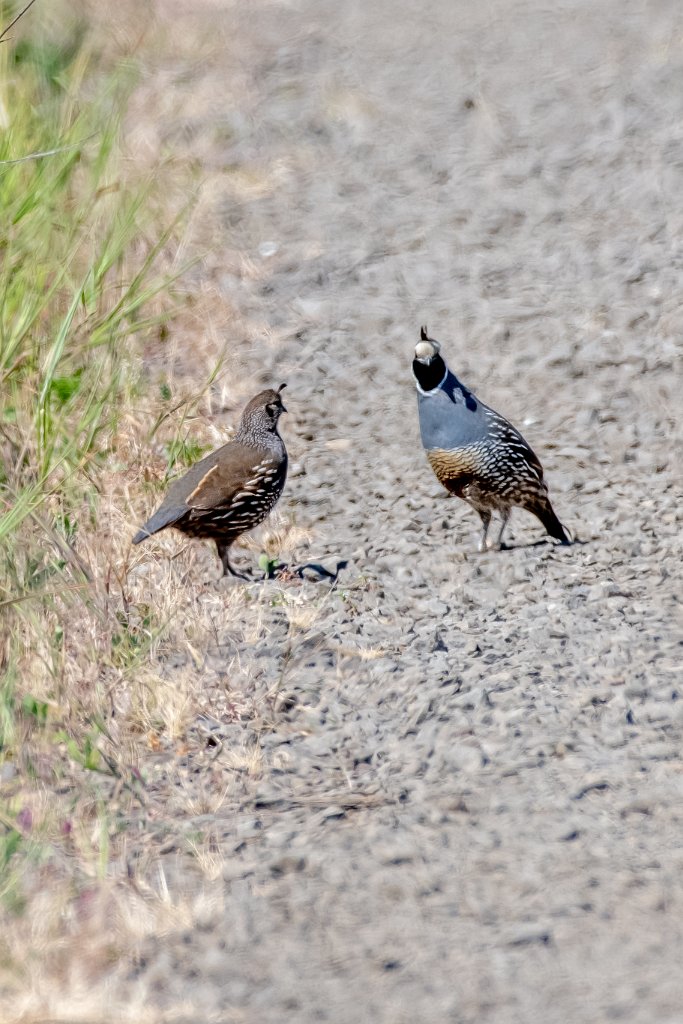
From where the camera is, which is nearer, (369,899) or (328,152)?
(369,899)

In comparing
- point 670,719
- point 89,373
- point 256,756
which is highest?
point 89,373

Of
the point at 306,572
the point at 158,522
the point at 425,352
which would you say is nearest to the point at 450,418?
the point at 425,352

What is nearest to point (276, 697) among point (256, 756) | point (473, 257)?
point (256, 756)

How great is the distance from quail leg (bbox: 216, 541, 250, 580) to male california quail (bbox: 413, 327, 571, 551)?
2.62 ft

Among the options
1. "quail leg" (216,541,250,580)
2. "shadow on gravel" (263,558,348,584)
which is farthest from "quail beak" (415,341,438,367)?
"quail leg" (216,541,250,580)

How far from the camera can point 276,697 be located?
4656 millimetres

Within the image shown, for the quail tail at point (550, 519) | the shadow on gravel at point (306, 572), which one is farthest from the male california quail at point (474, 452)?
the shadow on gravel at point (306, 572)

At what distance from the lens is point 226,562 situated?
5.73m

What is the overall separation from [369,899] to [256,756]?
70cm

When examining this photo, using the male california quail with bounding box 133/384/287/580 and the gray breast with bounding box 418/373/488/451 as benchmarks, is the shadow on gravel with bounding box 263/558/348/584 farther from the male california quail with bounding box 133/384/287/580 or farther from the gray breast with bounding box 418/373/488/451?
the gray breast with bounding box 418/373/488/451

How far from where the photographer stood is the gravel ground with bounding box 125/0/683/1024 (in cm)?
363

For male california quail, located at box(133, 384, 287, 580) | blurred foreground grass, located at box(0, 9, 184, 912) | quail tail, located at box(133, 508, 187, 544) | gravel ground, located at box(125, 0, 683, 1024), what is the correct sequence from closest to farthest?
gravel ground, located at box(125, 0, 683, 1024) < blurred foreground grass, located at box(0, 9, 184, 912) < quail tail, located at box(133, 508, 187, 544) < male california quail, located at box(133, 384, 287, 580)

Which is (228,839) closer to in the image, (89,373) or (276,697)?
(276,697)

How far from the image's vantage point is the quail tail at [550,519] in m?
5.74
